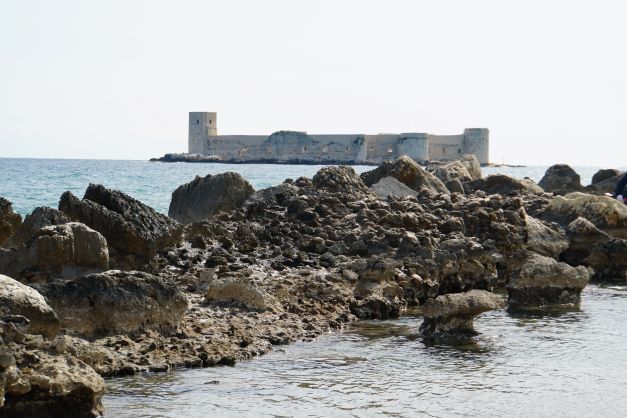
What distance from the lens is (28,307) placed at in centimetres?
702

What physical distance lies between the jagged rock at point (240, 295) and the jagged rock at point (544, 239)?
24.5 feet

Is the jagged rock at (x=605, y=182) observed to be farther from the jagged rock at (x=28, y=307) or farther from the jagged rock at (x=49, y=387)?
the jagged rock at (x=49, y=387)

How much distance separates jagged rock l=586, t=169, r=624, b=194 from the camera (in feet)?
101

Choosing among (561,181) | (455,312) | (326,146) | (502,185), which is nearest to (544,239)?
(502,185)

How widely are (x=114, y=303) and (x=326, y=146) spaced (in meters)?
117

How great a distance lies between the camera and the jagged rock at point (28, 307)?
22.5 feet

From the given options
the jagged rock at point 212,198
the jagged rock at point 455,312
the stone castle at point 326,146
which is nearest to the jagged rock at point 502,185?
the jagged rock at point 212,198

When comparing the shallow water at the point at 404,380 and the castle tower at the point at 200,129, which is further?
the castle tower at the point at 200,129

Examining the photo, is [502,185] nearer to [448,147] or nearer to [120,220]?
[120,220]

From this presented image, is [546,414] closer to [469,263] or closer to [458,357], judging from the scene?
[458,357]

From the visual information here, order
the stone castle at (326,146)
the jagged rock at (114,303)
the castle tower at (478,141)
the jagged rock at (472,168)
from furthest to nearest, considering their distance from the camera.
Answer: the castle tower at (478,141)
the stone castle at (326,146)
the jagged rock at (472,168)
the jagged rock at (114,303)

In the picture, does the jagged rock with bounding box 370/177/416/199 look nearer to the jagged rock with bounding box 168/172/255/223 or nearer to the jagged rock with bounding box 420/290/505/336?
the jagged rock with bounding box 168/172/255/223

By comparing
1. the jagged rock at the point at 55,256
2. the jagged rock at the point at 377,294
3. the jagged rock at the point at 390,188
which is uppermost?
the jagged rock at the point at 390,188

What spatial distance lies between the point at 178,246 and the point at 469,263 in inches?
183
